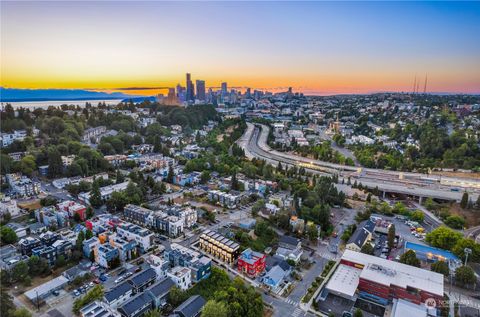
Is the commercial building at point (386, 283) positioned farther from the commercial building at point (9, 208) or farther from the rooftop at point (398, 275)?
the commercial building at point (9, 208)

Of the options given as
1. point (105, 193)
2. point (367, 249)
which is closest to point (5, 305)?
point (105, 193)

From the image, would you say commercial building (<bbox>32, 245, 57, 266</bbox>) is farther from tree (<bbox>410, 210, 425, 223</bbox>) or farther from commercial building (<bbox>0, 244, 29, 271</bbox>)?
tree (<bbox>410, 210, 425, 223</bbox>)

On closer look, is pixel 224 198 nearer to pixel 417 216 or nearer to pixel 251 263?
pixel 251 263

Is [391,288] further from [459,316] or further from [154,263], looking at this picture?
[154,263]

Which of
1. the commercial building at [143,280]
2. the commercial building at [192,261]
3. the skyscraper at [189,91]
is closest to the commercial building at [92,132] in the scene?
the commercial building at [192,261]

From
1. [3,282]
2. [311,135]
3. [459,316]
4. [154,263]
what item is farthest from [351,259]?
[311,135]

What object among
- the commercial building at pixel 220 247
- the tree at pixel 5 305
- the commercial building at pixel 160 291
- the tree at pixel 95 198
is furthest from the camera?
the tree at pixel 95 198
